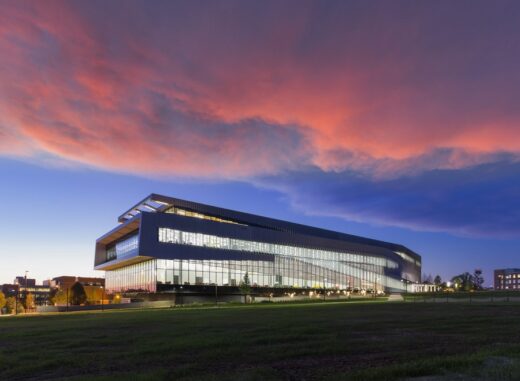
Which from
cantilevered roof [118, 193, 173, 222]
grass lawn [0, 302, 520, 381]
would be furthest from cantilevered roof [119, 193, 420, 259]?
grass lawn [0, 302, 520, 381]

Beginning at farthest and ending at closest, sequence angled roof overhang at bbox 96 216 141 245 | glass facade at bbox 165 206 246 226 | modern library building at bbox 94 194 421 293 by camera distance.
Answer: glass facade at bbox 165 206 246 226 → angled roof overhang at bbox 96 216 141 245 → modern library building at bbox 94 194 421 293

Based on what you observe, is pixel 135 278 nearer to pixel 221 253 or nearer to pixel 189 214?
pixel 189 214

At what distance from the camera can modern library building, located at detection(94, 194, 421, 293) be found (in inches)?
4198

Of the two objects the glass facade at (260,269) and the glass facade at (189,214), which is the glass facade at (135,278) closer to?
the glass facade at (260,269)

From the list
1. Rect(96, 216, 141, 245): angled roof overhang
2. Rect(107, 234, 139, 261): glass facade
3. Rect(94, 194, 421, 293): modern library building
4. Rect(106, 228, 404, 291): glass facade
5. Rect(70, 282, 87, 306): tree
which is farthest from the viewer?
Rect(70, 282, 87, 306): tree

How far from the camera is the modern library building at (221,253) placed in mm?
106625

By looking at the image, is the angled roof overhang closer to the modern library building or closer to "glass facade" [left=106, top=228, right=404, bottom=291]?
the modern library building

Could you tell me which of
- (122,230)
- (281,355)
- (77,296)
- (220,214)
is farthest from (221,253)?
(281,355)

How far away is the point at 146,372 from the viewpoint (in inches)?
540

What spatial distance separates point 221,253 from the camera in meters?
117

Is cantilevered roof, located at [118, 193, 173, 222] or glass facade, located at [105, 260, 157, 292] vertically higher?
cantilevered roof, located at [118, 193, 173, 222]

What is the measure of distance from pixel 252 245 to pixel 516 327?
103174 mm

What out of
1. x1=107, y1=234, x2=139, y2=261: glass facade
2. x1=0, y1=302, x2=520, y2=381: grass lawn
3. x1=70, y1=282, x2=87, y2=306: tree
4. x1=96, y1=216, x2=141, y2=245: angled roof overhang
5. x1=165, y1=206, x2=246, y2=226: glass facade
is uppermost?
x1=165, y1=206, x2=246, y2=226: glass facade

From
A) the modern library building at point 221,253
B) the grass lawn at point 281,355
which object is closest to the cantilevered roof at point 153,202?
the modern library building at point 221,253
